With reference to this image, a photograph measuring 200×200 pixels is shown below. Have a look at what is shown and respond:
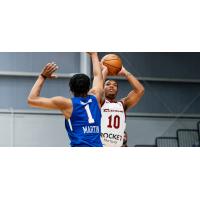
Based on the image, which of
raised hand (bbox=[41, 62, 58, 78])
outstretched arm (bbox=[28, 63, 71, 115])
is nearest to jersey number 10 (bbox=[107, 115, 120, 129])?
outstretched arm (bbox=[28, 63, 71, 115])

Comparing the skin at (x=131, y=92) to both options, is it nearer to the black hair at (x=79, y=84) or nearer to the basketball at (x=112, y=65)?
the basketball at (x=112, y=65)

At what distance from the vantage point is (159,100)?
14.4 m

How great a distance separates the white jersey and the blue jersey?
2368mm

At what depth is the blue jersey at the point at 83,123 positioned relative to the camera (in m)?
6.45

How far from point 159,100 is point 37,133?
258 cm

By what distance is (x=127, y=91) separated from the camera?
14.2m

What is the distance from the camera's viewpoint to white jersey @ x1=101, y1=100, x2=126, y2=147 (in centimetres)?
892

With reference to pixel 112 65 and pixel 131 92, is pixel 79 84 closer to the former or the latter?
pixel 112 65

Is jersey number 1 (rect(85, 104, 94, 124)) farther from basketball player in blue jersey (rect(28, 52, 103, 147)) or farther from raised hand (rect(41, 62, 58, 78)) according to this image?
raised hand (rect(41, 62, 58, 78))

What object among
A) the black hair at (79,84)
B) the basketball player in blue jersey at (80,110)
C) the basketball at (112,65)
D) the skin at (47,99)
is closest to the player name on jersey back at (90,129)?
the basketball player in blue jersey at (80,110)
